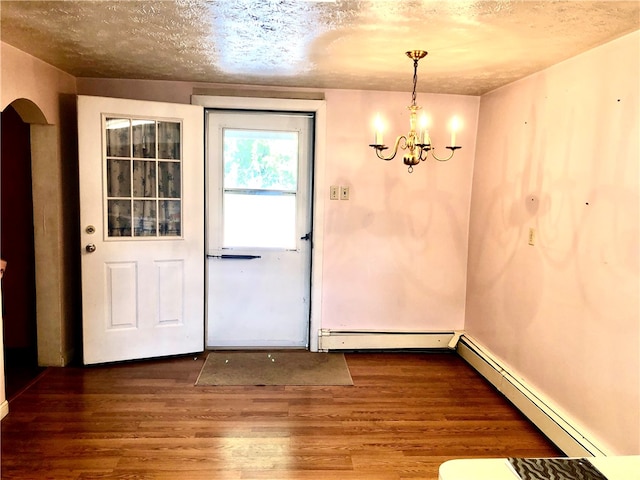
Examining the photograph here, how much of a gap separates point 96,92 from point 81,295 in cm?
160

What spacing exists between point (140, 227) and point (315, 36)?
2.02m

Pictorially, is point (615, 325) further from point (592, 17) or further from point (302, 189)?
point (302, 189)

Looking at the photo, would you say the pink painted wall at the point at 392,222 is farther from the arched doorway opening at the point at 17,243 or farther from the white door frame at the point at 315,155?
the arched doorway opening at the point at 17,243

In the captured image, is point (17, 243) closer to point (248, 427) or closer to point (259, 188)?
point (259, 188)

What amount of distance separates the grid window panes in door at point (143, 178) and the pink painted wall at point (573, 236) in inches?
97.6

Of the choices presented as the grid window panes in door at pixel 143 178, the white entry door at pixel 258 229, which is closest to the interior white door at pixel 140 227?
the grid window panes in door at pixel 143 178

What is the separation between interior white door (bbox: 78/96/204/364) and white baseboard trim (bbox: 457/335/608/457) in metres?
2.26

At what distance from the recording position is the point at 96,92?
3.52m

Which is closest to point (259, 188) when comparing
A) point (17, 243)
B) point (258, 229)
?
point (258, 229)

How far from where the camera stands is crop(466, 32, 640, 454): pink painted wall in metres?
2.12

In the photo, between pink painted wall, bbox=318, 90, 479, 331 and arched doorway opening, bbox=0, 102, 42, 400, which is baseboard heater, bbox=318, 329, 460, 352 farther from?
arched doorway opening, bbox=0, 102, 42, 400

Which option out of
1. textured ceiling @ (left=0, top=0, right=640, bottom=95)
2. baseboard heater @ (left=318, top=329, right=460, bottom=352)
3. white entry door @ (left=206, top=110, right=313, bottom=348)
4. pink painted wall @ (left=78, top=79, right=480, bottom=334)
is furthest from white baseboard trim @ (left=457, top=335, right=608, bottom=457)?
textured ceiling @ (left=0, top=0, right=640, bottom=95)

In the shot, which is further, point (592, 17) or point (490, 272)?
point (490, 272)

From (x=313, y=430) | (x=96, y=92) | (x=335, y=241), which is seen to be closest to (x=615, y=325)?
(x=313, y=430)
